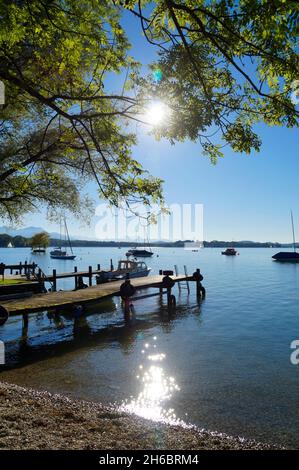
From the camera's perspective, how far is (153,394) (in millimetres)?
11227

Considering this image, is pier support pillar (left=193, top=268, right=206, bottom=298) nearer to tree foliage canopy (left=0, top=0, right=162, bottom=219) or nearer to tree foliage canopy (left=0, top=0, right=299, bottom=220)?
tree foliage canopy (left=0, top=0, right=162, bottom=219)

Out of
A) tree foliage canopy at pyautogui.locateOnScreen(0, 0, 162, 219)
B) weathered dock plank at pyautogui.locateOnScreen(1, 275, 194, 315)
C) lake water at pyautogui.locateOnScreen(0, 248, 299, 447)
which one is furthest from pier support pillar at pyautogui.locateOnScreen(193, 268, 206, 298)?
tree foliage canopy at pyautogui.locateOnScreen(0, 0, 162, 219)

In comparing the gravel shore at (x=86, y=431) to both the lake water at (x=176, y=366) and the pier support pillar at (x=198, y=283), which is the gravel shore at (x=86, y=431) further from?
the pier support pillar at (x=198, y=283)

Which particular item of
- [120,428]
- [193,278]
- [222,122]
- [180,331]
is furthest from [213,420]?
[193,278]

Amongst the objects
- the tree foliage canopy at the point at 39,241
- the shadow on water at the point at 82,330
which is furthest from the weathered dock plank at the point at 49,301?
the tree foliage canopy at the point at 39,241

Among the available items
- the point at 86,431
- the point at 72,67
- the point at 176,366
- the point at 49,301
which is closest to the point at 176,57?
the point at 72,67

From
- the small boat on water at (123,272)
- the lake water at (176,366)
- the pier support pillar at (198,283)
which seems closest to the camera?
the lake water at (176,366)

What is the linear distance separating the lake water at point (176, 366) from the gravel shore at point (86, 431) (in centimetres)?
116

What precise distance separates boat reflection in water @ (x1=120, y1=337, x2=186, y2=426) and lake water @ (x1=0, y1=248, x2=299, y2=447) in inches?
1.2

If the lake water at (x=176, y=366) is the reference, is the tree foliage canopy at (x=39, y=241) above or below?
above

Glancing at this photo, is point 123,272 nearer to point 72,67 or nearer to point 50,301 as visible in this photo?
point 50,301

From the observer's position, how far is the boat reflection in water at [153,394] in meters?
9.56

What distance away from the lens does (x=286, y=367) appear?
14.2 meters

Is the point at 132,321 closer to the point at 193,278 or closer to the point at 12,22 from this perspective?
the point at 193,278
